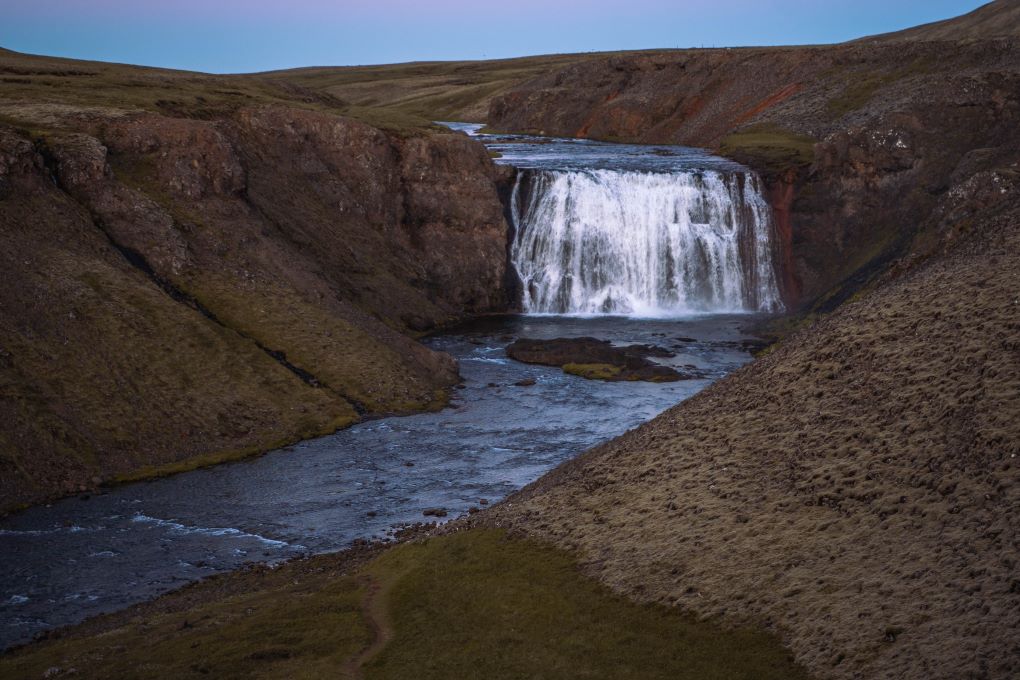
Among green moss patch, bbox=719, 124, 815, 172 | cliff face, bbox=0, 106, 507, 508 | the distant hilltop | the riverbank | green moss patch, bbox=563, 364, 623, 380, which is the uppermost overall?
the distant hilltop

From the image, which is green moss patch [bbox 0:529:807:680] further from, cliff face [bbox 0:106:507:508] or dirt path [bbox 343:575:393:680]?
cliff face [bbox 0:106:507:508]

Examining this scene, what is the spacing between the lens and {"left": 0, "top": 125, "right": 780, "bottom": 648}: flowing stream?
32750 millimetres

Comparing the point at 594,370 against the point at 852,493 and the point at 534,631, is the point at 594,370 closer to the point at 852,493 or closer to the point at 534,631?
the point at 852,493

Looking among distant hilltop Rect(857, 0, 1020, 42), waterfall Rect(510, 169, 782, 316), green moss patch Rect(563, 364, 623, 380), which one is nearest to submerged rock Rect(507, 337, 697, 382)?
green moss patch Rect(563, 364, 623, 380)

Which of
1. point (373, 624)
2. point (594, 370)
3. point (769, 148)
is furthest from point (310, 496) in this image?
point (769, 148)

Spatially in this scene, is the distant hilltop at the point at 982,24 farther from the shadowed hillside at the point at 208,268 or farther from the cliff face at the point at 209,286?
the cliff face at the point at 209,286

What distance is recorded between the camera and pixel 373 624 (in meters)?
24.4

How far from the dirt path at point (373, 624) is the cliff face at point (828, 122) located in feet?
95.9

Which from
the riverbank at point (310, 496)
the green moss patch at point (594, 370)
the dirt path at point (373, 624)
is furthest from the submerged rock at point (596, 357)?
the dirt path at point (373, 624)

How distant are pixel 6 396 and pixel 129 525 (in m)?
8.44

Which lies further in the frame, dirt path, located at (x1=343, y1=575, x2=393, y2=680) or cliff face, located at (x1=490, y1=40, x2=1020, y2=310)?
cliff face, located at (x1=490, y1=40, x2=1020, y2=310)

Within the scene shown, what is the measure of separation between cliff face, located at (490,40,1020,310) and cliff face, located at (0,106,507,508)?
76.4ft

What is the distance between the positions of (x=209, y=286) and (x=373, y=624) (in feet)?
105

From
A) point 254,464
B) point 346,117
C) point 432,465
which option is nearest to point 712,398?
point 432,465
